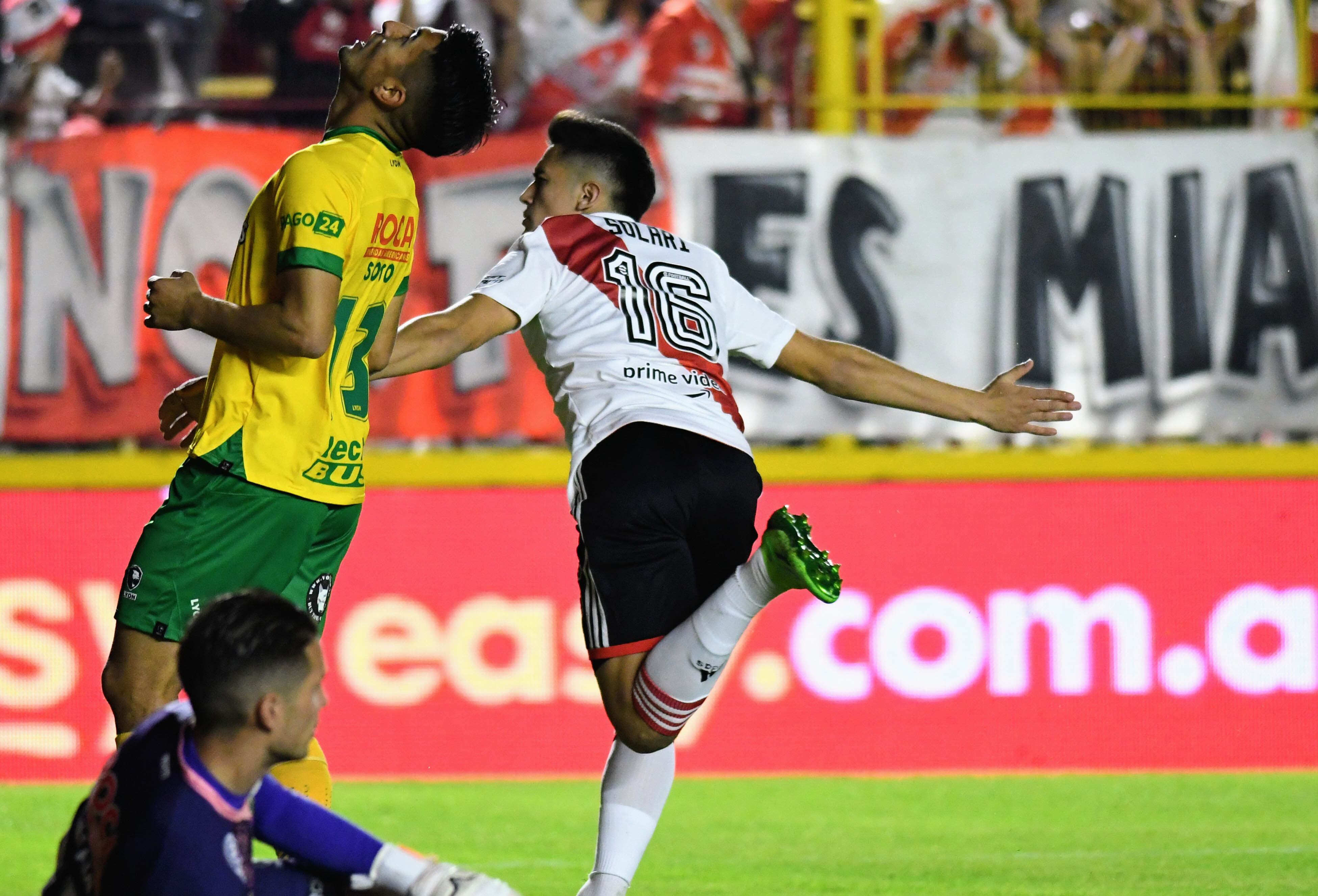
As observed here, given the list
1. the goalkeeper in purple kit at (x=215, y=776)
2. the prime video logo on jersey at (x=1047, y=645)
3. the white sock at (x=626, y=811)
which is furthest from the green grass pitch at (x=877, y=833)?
the goalkeeper in purple kit at (x=215, y=776)

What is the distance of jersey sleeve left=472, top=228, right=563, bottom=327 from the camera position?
426cm

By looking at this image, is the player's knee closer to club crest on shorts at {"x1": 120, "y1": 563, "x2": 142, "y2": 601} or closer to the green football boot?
the green football boot

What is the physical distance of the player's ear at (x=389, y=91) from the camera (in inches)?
157

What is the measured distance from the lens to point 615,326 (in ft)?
14.3

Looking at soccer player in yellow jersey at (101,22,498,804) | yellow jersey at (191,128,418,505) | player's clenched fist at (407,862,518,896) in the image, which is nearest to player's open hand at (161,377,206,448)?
soccer player in yellow jersey at (101,22,498,804)

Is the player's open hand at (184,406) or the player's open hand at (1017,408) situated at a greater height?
the player's open hand at (184,406)

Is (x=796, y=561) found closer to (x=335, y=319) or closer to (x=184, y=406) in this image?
(x=335, y=319)

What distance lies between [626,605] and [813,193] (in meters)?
4.39

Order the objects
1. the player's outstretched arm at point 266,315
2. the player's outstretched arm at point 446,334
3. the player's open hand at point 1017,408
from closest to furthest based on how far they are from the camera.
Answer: the player's outstretched arm at point 266,315
the player's outstretched arm at point 446,334
the player's open hand at point 1017,408

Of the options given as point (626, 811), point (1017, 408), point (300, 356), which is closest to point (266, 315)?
point (300, 356)

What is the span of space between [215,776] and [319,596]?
1.10 meters

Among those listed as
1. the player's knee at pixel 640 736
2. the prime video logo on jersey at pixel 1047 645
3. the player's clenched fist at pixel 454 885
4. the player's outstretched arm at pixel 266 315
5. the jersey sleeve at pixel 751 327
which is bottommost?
the prime video logo on jersey at pixel 1047 645

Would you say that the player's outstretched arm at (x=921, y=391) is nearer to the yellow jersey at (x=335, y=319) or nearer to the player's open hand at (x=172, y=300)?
the yellow jersey at (x=335, y=319)

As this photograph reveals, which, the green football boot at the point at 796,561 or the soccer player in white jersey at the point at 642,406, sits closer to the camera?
the green football boot at the point at 796,561
